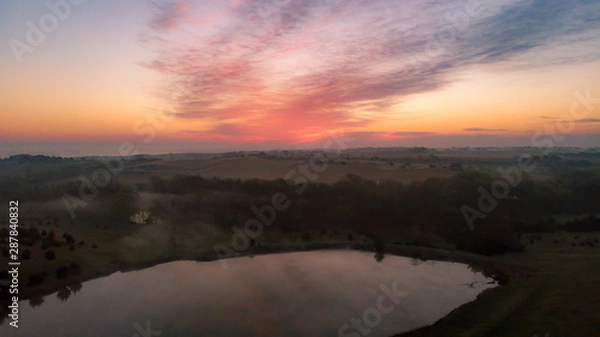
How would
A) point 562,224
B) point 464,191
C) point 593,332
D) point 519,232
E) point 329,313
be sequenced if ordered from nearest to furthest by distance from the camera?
1. point 593,332
2. point 329,313
3. point 519,232
4. point 562,224
5. point 464,191

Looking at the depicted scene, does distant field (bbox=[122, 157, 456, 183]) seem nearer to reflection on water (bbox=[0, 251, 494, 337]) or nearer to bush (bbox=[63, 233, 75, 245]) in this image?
bush (bbox=[63, 233, 75, 245])

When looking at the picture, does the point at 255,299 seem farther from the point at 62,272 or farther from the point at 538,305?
the point at 538,305

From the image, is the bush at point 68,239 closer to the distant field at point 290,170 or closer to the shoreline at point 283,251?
the shoreline at point 283,251

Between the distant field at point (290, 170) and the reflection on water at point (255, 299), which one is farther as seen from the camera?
the distant field at point (290, 170)

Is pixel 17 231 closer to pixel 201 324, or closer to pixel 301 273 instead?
pixel 201 324

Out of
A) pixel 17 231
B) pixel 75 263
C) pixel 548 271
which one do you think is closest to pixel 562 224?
pixel 548 271

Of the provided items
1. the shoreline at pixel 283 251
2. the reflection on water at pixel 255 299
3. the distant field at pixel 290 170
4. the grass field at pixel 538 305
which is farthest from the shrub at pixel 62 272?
Result: the distant field at pixel 290 170

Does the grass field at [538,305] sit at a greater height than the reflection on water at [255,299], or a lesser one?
greater

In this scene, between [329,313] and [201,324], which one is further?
[329,313]

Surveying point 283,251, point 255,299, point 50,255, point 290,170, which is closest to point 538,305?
point 255,299
